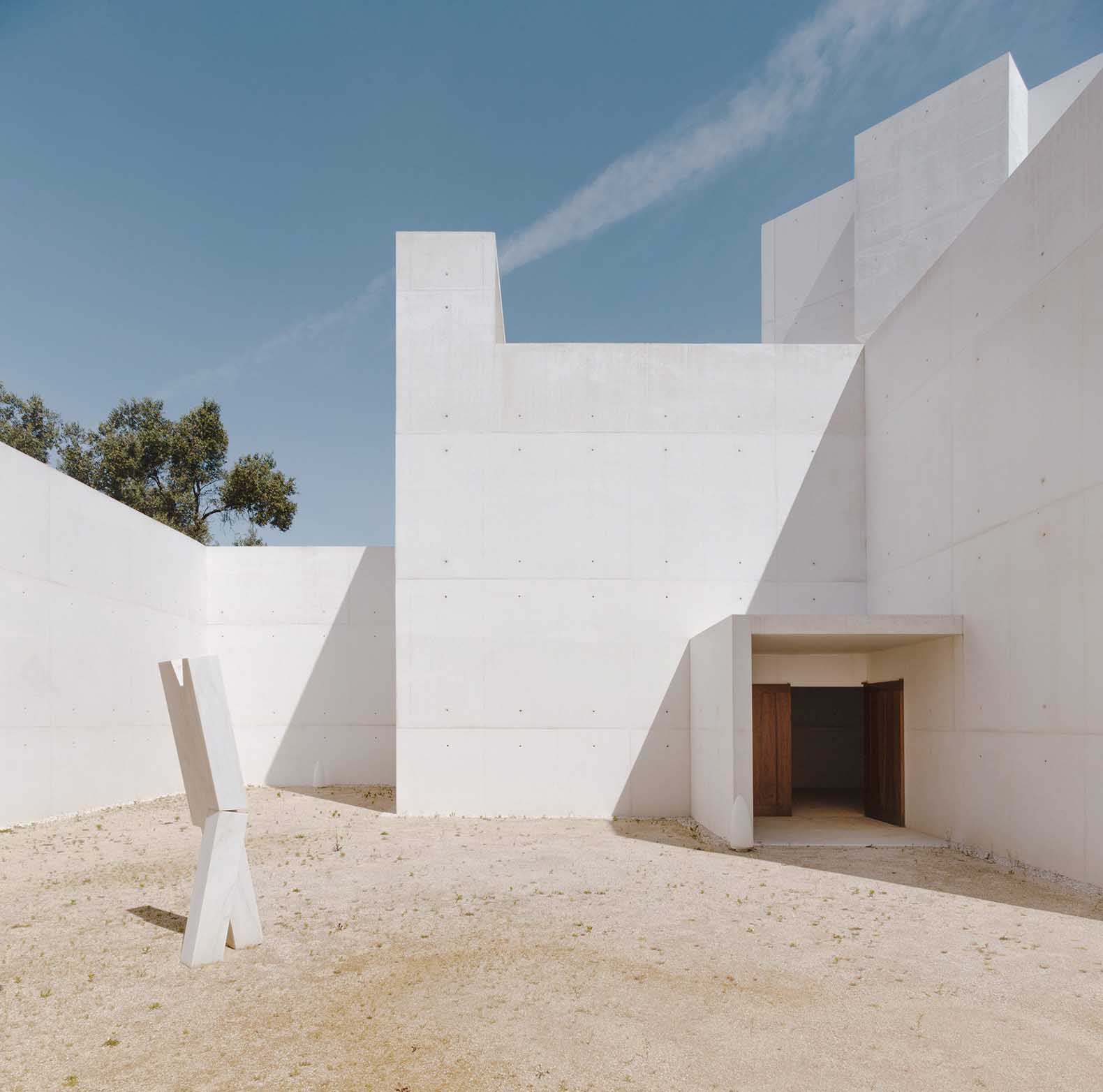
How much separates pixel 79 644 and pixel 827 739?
50.0 ft

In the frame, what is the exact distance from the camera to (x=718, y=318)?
74.7ft

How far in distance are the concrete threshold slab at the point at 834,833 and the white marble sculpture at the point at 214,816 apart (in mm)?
6386

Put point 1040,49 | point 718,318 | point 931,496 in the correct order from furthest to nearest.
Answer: point 718,318 → point 1040,49 → point 931,496

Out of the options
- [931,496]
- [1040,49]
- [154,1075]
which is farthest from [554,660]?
[1040,49]

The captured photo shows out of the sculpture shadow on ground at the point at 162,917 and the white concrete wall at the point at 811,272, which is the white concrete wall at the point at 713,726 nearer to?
the sculpture shadow on ground at the point at 162,917

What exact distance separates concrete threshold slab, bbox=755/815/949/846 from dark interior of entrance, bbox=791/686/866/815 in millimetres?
6108

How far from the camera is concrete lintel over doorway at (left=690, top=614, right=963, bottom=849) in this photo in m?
9.27

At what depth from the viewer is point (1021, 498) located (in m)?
8.29

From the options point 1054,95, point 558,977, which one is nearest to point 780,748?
point 558,977

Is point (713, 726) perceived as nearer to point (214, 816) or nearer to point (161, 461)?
point (214, 816)

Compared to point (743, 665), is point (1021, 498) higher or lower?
higher

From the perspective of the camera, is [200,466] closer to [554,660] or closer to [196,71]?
[196,71]

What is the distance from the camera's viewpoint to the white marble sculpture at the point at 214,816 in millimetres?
5258

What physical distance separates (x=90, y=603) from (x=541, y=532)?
23.3 ft
